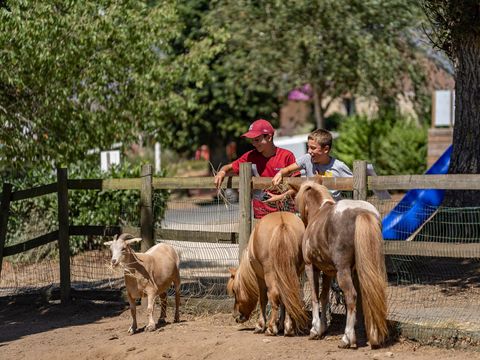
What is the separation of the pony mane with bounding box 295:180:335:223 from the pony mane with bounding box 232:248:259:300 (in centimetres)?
71

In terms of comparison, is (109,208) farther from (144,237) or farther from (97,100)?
(144,237)

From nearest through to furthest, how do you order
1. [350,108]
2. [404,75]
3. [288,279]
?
[288,279] < [404,75] < [350,108]

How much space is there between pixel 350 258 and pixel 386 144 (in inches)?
786

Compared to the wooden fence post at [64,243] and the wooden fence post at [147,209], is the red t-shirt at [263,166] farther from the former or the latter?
the wooden fence post at [64,243]

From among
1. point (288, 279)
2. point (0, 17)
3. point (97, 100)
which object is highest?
point (0, 17)

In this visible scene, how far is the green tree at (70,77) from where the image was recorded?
1209cm

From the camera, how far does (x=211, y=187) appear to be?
33.1 ft

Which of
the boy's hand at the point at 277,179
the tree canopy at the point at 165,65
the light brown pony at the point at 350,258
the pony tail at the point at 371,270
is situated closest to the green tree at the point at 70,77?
the tree canopy at the point at 165,65

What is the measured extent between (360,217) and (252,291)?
164 cm

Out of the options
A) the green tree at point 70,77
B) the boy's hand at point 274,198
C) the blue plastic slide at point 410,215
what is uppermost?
the green tree at point 70,77

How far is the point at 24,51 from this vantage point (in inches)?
470

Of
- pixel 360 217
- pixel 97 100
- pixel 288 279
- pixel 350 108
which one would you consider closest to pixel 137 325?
pixel 288 279

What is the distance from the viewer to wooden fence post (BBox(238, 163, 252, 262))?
31.5 ft

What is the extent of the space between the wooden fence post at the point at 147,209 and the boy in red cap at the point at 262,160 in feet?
4.42
